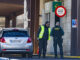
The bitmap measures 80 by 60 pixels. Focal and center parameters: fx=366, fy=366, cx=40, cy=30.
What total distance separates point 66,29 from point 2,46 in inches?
231

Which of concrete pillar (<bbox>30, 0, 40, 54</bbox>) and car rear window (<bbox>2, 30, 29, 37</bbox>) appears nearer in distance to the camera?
car rear window (<bbox>2, 30, 29, 37</bbox>)

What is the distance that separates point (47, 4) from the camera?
26.8 metres

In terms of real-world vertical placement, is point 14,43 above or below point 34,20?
below

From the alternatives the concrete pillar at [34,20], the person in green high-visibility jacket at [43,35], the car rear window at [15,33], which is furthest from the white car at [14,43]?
the concrete pillar at [34,20]

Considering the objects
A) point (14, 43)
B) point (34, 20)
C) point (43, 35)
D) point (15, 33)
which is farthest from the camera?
point (34, 20)

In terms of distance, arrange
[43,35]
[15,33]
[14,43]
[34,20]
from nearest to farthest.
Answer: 1. [43,35]
2. [14,43]
3. [15,33]
4. [34,20]

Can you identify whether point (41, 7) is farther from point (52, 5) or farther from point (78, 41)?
point (78, 41)

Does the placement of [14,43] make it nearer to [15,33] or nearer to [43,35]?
[15,33]

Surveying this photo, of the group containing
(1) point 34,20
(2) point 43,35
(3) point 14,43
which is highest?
(1) point 34,20

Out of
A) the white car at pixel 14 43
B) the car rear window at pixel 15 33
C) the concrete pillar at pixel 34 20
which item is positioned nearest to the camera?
the white car at pixel 14 43

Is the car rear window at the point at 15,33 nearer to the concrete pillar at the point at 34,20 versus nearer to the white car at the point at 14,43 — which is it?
the white car at the point at 14,43

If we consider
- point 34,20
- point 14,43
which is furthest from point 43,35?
point 34,20

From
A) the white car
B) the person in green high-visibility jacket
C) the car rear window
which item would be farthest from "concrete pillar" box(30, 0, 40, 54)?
the person in green high-visibility jacket

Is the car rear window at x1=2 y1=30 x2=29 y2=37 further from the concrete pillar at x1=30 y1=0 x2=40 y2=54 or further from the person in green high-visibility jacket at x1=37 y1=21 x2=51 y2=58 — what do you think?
the concrete pillar at x1=30 y1=0 x2=40 y2=54
